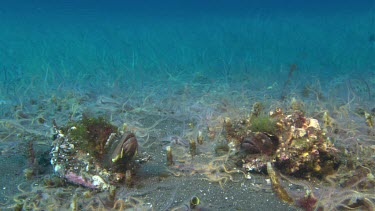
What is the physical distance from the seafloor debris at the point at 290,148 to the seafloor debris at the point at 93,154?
1434mm

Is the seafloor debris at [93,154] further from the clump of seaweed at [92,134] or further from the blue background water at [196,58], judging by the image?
the blue background water at [196,58]

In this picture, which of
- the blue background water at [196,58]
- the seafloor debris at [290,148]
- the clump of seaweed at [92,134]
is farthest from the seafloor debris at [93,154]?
the blue background water at [196,58]

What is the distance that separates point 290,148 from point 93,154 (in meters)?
2.31

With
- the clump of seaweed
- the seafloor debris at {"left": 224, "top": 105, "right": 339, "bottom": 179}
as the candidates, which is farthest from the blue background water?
the seafloor debris at {"left": 224, "top": 105, "right": 339, "bottom": 179}

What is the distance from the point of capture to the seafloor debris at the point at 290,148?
148 inches

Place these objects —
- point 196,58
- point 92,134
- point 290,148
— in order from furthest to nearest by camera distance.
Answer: point 196,58 → point 92,134 → point 290,148

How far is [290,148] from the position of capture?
3.78m

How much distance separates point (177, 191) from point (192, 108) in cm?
343

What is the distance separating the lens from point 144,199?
3500 mm

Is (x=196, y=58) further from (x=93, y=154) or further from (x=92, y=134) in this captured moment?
(x=93, y=154)

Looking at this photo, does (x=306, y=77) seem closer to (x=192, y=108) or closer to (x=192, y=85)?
(x=192, y=85)

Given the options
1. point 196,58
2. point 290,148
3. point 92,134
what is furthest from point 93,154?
point 196,58

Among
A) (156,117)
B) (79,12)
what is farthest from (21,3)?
(156,117)

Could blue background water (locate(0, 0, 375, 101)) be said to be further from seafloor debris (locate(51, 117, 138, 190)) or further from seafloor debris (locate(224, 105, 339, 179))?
seafloor debris (locate(224, 105, 339, 179))
